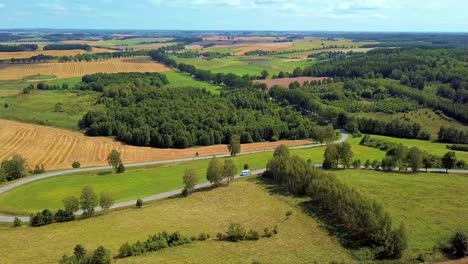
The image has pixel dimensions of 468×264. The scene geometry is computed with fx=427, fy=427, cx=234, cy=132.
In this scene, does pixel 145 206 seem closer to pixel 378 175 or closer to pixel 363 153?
pixel 378 175

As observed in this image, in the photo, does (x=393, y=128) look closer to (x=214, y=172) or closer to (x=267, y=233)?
(x=214, y=172)

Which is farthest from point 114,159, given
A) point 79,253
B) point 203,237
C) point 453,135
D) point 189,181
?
point 453,135

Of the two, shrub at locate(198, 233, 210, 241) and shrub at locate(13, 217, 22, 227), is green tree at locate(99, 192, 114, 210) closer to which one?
shrub at locate(13, 217, 22, 227)

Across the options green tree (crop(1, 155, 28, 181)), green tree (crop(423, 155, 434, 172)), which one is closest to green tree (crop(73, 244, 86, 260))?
green tree (crop(1, 155, 28, 181))

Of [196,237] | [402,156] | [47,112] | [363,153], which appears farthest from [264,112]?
[196,237]

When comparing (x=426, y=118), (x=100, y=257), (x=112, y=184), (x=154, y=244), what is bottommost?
(x=112, y=184)

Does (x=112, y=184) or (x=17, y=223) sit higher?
(x=17, y=223)
